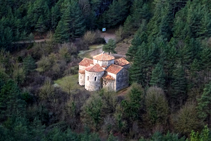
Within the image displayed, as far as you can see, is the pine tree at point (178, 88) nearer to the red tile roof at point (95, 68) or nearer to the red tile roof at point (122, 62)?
the red tile roof at point (122, 62)

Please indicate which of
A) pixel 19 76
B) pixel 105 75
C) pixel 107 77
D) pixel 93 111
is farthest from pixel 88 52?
pixel 93 111

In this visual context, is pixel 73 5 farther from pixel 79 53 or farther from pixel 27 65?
pixel 27 65

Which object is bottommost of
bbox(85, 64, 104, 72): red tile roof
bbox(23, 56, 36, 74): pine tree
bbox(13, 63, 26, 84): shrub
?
bbox(13, 63, 26, 84): shrub

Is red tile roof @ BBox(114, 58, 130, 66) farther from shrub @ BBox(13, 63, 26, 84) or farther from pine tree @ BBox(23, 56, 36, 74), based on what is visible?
shrub @ BBox(13, 63, 26, 84)

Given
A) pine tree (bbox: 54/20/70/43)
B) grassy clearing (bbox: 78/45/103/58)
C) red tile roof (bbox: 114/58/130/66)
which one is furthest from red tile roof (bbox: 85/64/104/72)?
pine tree (bbox: 54/20/70/43)

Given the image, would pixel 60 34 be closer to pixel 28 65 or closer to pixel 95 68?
pixel 28 65

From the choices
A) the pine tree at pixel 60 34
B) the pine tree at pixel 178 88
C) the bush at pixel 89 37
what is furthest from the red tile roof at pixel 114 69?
the bush at pixel 89 37
